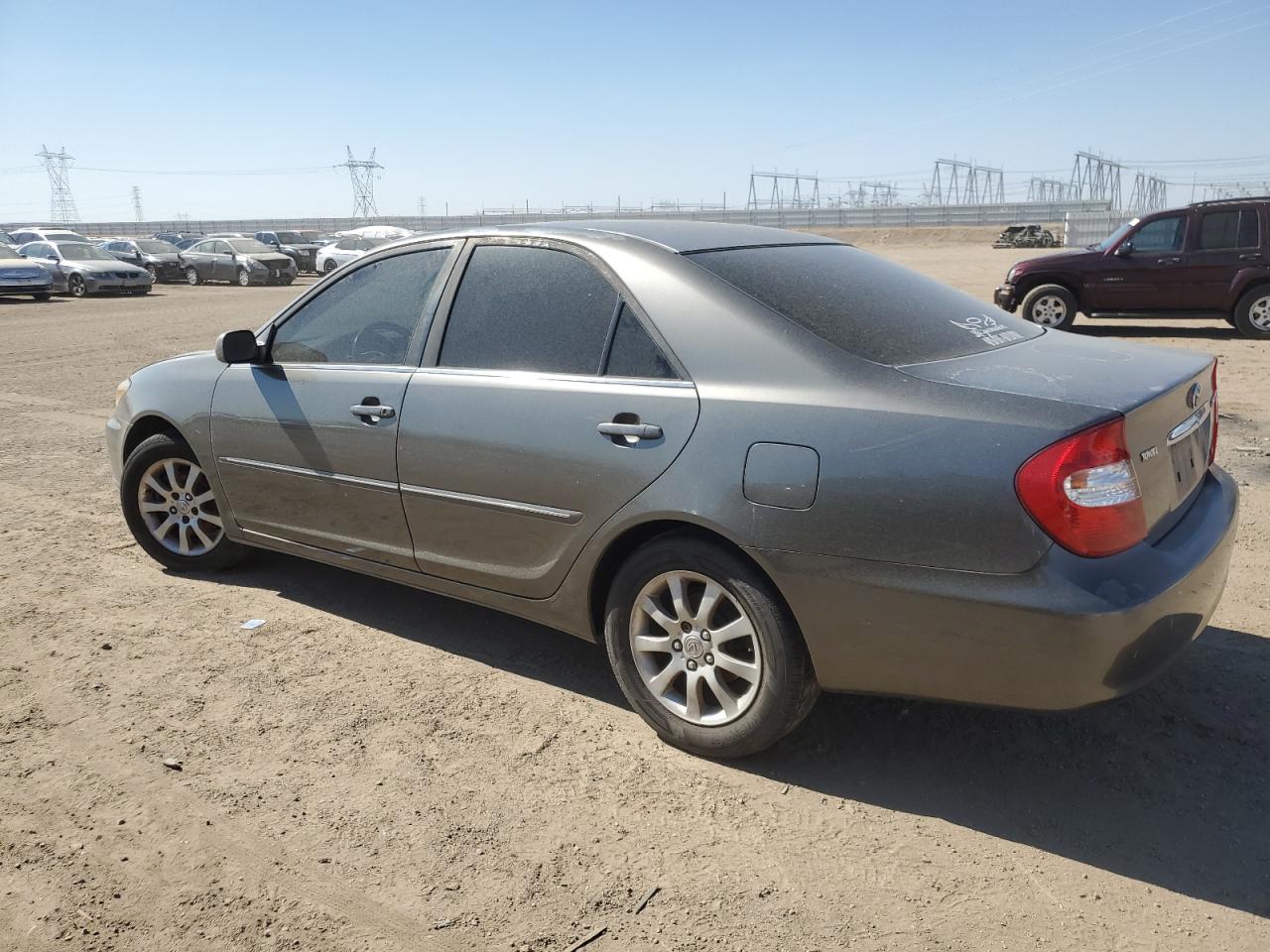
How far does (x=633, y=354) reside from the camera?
10.9ft

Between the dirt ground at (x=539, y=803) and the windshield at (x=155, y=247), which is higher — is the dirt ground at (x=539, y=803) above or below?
below

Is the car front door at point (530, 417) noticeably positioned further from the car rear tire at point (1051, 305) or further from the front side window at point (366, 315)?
the car rear tire at point (1051, 305)

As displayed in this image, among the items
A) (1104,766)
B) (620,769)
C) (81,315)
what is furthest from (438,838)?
(81,315)

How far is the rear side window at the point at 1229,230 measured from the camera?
1290 cm

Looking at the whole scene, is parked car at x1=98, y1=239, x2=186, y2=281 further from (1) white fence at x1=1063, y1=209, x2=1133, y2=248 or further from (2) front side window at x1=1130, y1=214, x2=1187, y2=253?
(1) white fence at x1=1063, y1=209, x2=1133, y2=248

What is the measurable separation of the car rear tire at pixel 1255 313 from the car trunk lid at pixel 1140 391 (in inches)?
447

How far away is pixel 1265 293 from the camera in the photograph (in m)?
12.9

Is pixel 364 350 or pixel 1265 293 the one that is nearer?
pixel 364 350

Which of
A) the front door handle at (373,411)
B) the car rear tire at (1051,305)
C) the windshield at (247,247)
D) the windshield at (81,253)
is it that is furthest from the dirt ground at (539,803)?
the windshield at (247,247)

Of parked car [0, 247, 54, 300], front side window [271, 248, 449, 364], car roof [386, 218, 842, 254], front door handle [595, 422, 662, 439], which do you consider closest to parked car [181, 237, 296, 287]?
parked car [0, 247, 54, 300]

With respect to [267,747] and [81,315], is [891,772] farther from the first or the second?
[81,315]

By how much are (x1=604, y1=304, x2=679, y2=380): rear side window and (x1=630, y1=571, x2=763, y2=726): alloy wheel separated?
66cm

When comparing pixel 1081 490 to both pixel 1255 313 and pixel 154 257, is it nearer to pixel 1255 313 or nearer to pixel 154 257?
pixel 1255 313

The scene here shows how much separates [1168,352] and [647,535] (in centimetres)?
194
